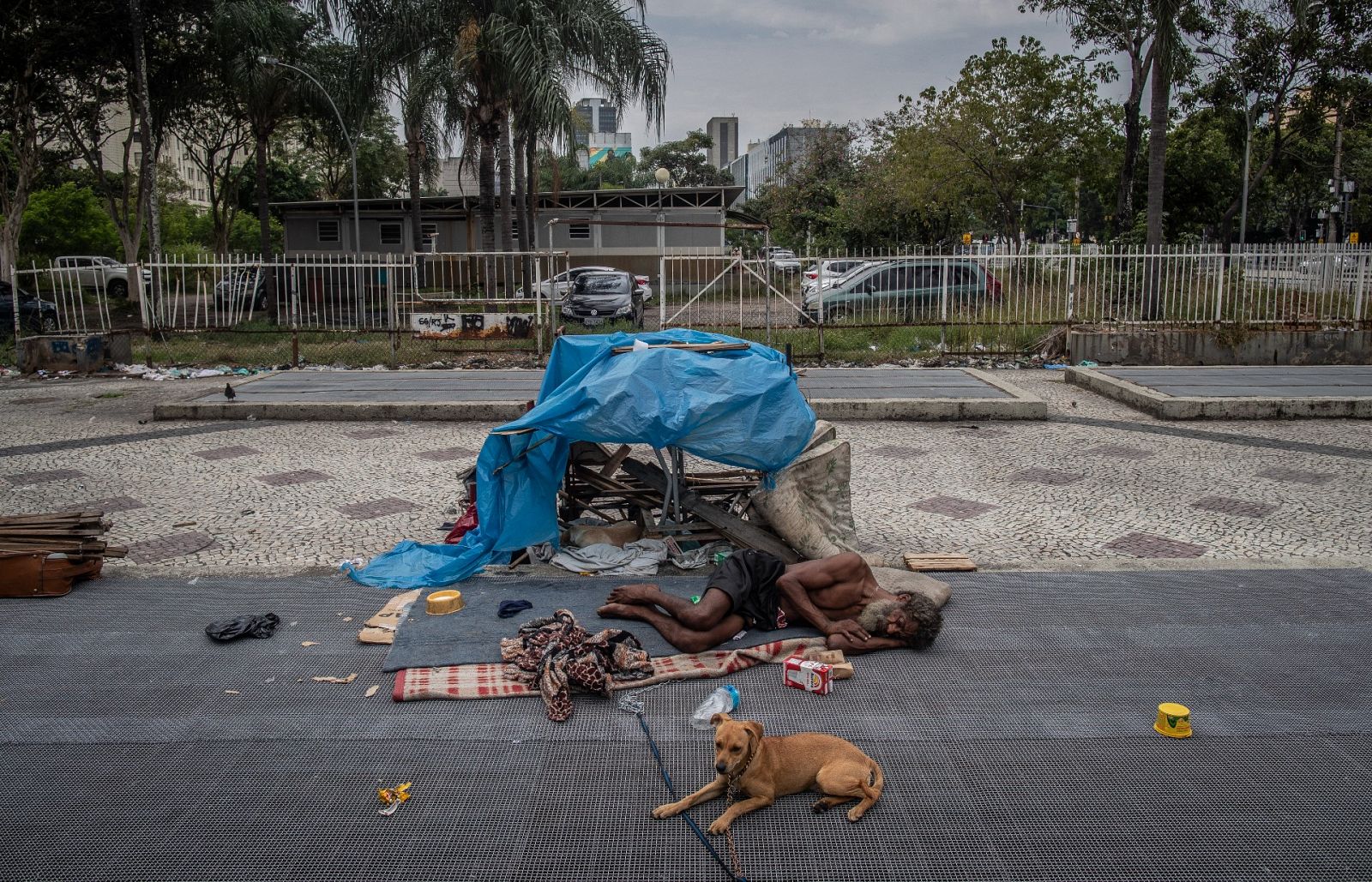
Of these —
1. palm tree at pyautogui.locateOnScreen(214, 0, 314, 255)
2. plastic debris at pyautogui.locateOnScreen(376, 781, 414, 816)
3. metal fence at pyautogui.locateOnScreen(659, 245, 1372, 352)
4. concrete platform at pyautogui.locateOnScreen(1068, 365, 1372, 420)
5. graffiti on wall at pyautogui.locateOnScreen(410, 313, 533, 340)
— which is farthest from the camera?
palm tree at pyautogui.locateOnScreen(214, 0, 314, 255)

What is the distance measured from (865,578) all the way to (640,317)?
55.9 feet

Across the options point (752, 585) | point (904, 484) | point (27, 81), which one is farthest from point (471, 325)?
point (27, 81)

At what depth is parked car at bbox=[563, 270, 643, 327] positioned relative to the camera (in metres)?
22.1

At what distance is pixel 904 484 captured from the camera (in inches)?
370

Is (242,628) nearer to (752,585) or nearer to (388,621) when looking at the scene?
(388,621)

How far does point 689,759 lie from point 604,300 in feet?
63.1

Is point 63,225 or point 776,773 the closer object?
point 776,773

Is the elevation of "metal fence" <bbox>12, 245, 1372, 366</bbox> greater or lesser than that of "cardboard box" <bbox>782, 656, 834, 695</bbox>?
greater

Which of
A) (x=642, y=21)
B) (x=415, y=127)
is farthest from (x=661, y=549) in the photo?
(x=415, y=127)

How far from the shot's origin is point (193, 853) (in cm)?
364

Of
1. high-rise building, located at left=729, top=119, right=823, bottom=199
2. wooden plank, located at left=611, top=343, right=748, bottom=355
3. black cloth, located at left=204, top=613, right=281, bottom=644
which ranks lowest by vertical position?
black cloth, located at left=204, top=613, right=281, bottom=644

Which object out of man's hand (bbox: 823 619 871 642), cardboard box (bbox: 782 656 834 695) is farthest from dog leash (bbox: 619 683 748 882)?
man's hand (bbox: 823 619 871 642)

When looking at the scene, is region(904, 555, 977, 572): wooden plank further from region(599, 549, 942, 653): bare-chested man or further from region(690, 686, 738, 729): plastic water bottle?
region(690, 686, 738, 729): plastic water bottle

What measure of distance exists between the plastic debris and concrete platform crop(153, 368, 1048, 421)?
810 cm
